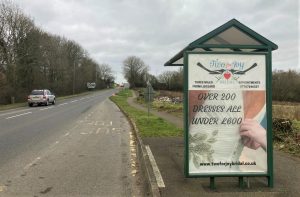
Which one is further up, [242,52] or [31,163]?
[242,52]

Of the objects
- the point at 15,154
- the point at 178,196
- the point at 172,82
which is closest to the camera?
the point at 178,196

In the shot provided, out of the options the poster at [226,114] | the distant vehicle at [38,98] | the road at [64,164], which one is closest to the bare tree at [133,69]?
the distant vehicle at [38,98]

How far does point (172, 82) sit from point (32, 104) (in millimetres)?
36373

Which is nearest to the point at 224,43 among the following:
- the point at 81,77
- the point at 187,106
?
the point at 187,106

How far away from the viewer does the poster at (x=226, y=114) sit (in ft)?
21.1

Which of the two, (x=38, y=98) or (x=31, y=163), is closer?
(x=31, y=163)

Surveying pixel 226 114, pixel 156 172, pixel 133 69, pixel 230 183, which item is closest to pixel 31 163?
pixel 156 172

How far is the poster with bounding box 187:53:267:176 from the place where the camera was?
6434 mm

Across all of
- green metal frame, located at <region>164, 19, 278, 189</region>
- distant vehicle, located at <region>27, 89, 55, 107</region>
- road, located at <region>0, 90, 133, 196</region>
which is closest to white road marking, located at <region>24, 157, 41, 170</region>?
road, located at <region>0, 90, 133, 196</region>

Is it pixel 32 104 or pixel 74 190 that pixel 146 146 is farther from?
Result: pixel 32 104

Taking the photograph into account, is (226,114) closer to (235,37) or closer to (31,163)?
(235,37)

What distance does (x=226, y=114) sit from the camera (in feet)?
21.2

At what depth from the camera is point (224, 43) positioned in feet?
23.4

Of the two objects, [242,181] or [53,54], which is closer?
[242,181]
